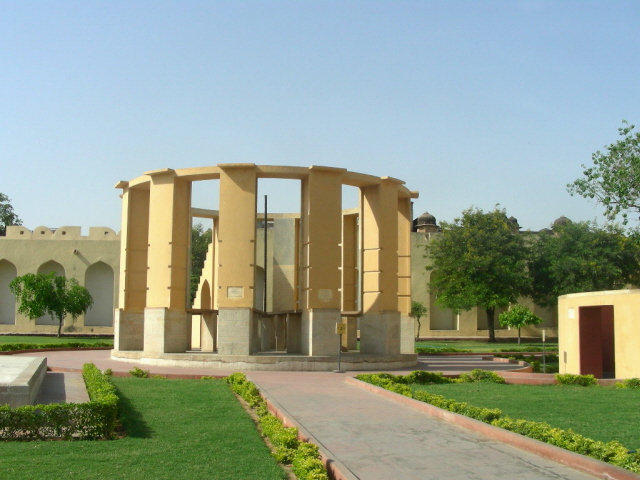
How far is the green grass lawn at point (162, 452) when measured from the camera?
7.21 meters

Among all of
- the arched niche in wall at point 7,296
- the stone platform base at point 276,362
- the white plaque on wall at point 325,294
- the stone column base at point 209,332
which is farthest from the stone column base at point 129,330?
the arched niche in wall at point 7,296

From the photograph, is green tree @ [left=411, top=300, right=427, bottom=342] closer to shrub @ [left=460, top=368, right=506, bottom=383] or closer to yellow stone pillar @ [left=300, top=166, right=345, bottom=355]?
yellow stone pillar @ [left=300, top=166, right=345, bottom=355]

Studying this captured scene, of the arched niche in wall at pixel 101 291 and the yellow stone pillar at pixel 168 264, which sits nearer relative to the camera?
the yellow stone pillar at pixel 168 264

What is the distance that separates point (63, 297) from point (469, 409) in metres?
34.4

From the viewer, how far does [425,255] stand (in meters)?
46.3

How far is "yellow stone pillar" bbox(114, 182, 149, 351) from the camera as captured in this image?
24.6 m

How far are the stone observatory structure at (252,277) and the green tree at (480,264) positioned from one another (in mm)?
17550

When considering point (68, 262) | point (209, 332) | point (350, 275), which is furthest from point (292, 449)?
point (68, 262)

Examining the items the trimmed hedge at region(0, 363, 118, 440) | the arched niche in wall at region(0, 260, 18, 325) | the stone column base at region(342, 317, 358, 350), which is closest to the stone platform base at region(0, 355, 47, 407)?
the trimmed hedge at region(0, 363, 118, 440)

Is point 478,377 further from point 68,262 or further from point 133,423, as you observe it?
point 68,262

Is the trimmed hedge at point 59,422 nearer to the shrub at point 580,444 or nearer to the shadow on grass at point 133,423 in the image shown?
the shadow on grass at point 133,423

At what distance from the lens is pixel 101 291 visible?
1809 inches

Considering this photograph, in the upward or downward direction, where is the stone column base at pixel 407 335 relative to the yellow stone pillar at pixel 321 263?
downward

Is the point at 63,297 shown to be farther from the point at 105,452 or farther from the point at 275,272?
the point at 105,452
